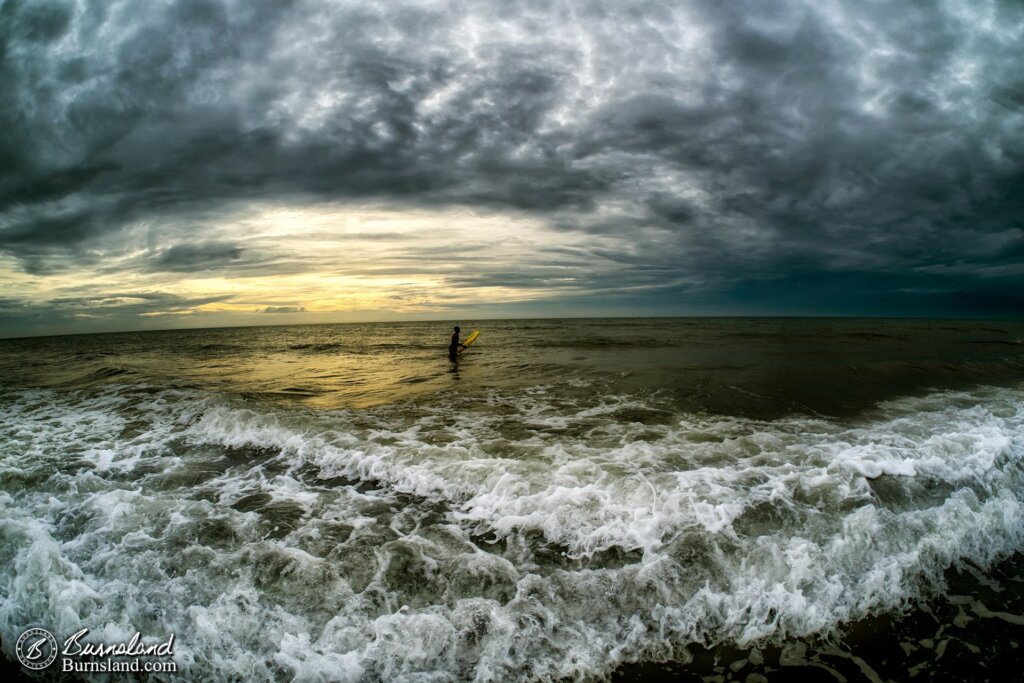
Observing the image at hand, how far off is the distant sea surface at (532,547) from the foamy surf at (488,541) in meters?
0.02

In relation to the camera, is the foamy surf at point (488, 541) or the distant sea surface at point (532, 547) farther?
the foamy surf at point (488, 541)

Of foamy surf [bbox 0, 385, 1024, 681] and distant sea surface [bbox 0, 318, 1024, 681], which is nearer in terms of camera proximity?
distant sea surface [bbox 0, 318, 1024, 681]

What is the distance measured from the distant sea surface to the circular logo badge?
0.23 ft

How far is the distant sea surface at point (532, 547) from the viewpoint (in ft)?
12.4

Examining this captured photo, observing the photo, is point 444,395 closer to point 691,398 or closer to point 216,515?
point 691,398

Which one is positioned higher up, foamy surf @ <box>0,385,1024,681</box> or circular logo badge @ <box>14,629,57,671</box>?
foamy surf @ <box>0,385,1024,681</box>

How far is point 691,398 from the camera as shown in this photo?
40.9ft

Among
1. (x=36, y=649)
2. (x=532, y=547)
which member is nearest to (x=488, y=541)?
(x=532, y=547)

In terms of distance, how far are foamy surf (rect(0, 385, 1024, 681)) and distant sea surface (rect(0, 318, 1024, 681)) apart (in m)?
0.02

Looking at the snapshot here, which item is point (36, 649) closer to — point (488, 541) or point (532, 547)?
point (488, 541)

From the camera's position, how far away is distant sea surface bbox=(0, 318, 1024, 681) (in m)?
3.79

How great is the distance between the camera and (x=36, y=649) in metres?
3.93

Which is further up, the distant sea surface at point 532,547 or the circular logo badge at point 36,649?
the distant sea surface at point 532,547

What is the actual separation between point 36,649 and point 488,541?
416 cm
